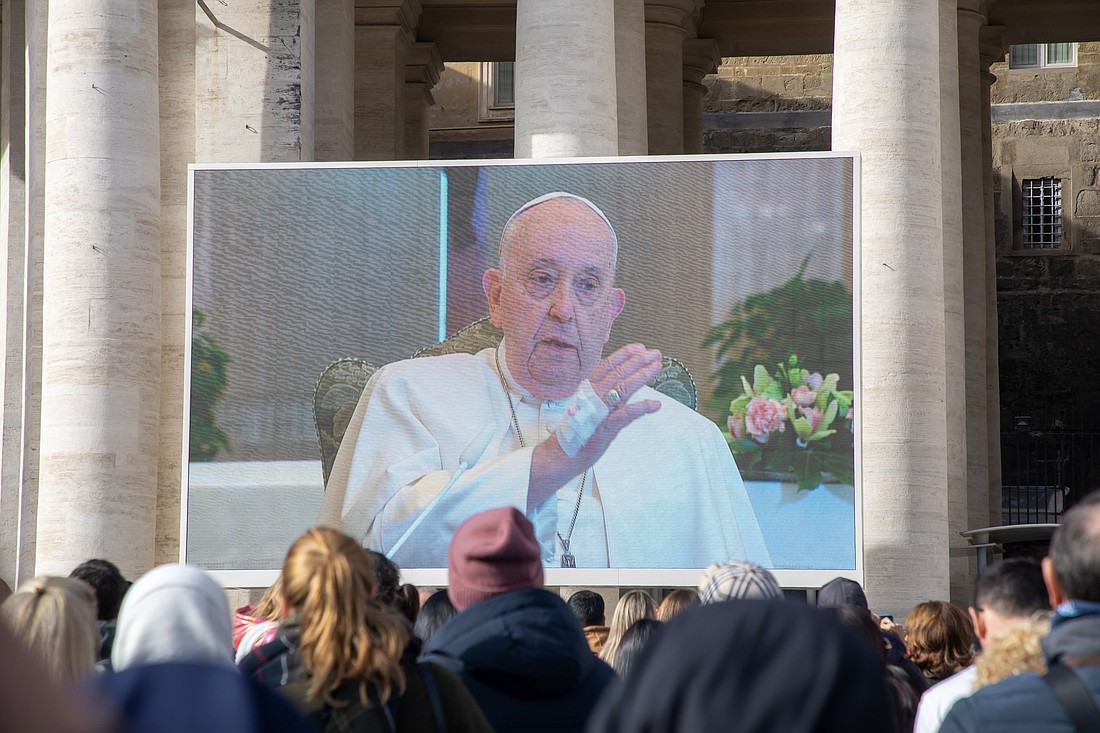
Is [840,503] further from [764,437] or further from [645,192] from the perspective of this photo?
[645,192]

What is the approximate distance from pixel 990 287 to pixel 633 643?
2652 cm

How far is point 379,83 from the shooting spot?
29.6 metres

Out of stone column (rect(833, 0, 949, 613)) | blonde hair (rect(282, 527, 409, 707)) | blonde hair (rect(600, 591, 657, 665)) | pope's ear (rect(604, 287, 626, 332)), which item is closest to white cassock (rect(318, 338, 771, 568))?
pope's ear (rect(604, 287, 626, 332))

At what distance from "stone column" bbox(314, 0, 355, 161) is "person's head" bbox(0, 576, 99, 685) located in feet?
67.9

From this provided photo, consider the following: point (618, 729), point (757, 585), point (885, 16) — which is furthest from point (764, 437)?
point (618, 729)

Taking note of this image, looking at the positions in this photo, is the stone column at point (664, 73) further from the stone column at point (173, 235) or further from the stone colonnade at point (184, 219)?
the stone column at point (173, 235)

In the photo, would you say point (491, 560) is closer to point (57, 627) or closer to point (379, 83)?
point (57, 627)

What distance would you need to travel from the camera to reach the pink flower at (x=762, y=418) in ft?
57.7

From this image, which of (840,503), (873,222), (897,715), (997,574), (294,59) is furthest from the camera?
(294,59)

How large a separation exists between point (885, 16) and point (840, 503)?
22.4 ft

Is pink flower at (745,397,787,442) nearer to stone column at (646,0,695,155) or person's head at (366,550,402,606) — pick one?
person's head at (366,550,402,606)

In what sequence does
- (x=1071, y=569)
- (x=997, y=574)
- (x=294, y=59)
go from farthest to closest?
(x=294, y=59) → (x=997, y=574) → (x=1071, y=569)

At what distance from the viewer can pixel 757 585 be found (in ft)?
20.1

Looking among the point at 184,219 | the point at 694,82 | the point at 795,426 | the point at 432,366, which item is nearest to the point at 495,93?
the point at 694,82
